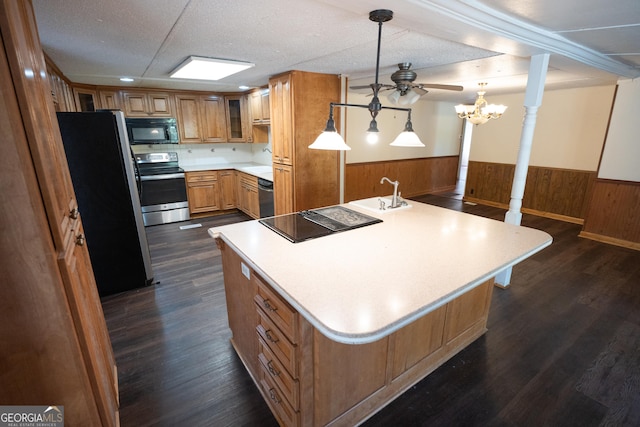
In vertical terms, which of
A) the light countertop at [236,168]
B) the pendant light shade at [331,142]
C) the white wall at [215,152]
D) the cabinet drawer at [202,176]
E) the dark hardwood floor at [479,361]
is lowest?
the dark hardwood floor at [479,361]

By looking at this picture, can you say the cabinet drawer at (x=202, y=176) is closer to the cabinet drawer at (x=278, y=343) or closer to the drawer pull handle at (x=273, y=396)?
the cabinet drawer at (x=278, y=343)

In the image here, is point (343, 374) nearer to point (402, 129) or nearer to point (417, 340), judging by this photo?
point (417, 340)

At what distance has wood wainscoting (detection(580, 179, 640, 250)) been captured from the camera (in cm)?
387

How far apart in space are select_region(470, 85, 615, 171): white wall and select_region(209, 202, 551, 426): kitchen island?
4167mm

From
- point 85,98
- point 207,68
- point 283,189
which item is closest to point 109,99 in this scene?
point 85,98

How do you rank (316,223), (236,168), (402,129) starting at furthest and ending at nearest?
(402,129), (236,168), (316,223)

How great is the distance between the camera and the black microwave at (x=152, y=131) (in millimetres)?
4465

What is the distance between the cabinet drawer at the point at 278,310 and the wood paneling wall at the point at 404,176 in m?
4.04

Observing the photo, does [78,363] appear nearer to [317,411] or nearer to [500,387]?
[317,411]

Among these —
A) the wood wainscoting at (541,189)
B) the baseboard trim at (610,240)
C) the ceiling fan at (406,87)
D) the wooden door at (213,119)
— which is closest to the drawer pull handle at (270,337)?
the ceiling fan at (406,87)

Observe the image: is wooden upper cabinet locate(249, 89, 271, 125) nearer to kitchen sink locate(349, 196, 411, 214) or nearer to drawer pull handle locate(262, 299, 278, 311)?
kitchen sink locate(349, 196, 411, 214)

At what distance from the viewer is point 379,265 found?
1416 millimetres

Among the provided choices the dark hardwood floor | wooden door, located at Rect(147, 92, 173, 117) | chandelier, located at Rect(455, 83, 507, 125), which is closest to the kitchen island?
the dark hardwood floor

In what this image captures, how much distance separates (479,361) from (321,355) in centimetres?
139
